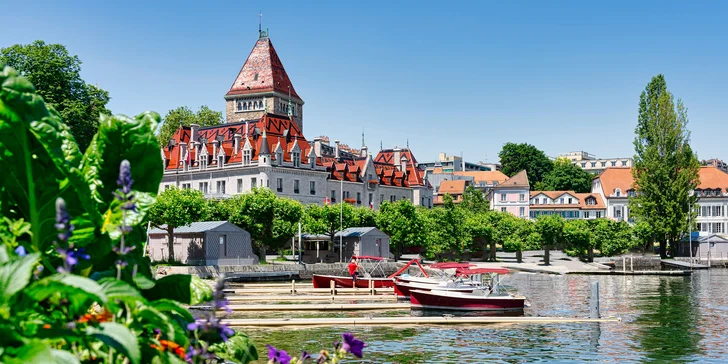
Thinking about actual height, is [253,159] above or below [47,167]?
above

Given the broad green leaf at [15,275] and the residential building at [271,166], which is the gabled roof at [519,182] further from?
the broad green leaf at [15,275]

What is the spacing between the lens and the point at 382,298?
42.8 metres

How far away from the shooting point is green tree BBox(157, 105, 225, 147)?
107m

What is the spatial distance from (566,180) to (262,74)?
6325cm

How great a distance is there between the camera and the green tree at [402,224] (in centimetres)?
7700

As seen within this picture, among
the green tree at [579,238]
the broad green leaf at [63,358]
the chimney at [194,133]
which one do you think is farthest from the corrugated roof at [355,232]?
the broad green leaf at [63,358]

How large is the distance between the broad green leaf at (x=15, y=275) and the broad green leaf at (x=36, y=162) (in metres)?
1.13

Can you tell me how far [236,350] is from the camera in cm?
615

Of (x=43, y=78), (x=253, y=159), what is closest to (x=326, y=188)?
(x=253, y=159)

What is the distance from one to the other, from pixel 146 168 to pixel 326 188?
287 ft

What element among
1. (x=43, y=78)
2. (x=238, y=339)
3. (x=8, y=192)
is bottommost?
(x=238, y=339)

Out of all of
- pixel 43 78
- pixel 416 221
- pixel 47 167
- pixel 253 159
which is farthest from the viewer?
pixel 253 159

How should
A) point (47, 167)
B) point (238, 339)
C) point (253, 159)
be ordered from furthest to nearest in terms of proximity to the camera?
point (253, 159), point (238, 339), point (47, 167)

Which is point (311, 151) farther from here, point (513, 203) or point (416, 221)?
point (513, 203)
